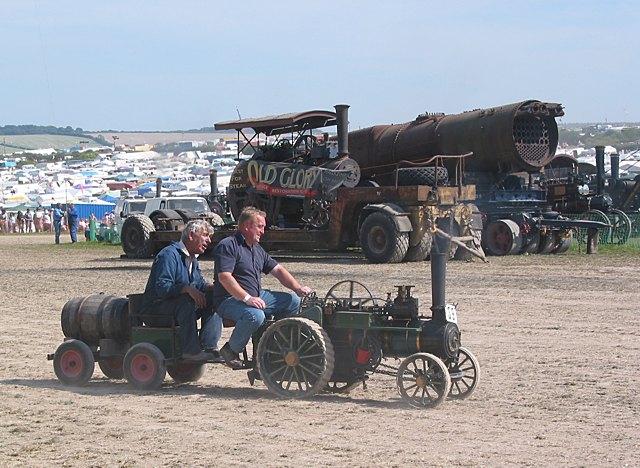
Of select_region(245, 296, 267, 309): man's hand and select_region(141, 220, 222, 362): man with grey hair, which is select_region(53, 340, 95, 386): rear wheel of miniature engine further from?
select_region(245, 296, 267, 309): man's hand

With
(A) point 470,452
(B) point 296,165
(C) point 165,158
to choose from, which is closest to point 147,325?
(A) point 470,452

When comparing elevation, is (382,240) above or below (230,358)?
above

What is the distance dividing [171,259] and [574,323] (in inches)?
216

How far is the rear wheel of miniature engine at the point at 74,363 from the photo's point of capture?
1000 centimetres

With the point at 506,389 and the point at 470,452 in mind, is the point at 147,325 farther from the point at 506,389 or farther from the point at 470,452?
the point at 470,452

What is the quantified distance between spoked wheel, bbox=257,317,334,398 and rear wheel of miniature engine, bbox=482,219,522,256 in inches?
598

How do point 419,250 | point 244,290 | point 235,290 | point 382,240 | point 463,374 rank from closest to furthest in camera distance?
point 463,374 → point 235,290 → point 244,290 → point 382,240 → point 419,250

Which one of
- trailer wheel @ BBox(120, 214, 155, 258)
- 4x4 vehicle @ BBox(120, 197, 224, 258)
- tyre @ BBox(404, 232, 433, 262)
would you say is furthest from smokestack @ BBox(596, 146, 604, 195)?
trailer wheel @ BBox(120, 214, 155, 258)

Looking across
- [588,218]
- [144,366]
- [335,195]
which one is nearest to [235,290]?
[144,366]

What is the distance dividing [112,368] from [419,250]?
504 inches

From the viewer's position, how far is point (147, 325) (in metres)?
9.90

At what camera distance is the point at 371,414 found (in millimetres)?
8594

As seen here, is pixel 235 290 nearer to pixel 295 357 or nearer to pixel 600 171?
pixel 295 357

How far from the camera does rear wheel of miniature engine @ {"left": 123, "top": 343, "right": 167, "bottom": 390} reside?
9.66 meters
